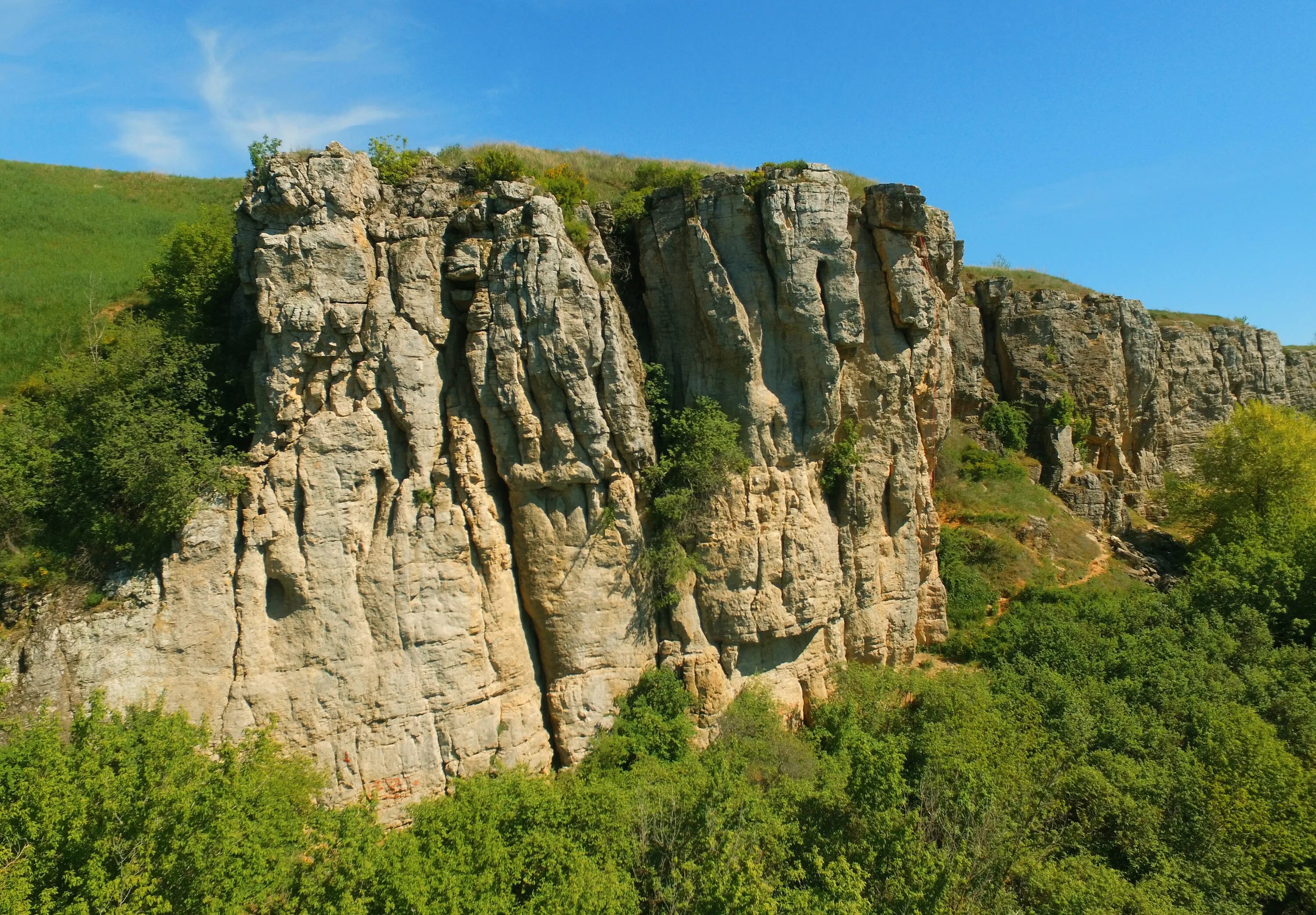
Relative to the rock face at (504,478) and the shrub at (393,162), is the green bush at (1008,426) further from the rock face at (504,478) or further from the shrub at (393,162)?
the shrub at (393,162)

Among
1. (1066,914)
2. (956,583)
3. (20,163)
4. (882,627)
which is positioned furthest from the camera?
(20,163)

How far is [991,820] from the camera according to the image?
1502cm

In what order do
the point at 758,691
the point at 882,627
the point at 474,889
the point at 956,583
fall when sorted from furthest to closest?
1. the point at 956,583
2. the point at 882,627
3. the point at 758,691
4. the point at 474,889

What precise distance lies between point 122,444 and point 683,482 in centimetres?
1288

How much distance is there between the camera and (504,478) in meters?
17.9

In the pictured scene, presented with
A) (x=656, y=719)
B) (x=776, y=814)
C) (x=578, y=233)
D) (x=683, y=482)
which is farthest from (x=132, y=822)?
(x=578, y=233)

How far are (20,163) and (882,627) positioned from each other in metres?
55.5

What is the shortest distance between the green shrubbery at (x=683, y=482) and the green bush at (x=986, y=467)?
1762cm

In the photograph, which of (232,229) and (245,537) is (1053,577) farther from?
(232,229)

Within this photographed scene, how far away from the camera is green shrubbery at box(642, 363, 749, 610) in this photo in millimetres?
19172

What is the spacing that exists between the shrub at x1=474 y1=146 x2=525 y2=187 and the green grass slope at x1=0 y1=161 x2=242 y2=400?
529 inches

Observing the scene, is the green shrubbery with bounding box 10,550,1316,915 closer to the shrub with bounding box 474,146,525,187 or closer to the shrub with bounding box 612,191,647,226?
the shrub with bounding box 612,191,647,226

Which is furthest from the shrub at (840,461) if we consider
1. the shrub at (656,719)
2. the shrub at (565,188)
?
the shrub at (565,188)

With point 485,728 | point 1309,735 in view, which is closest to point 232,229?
point 485,728
